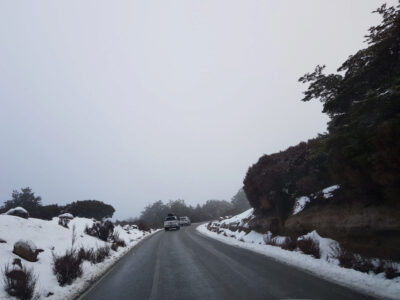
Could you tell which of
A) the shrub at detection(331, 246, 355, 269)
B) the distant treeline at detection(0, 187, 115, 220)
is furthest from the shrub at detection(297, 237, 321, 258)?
the distant treeline at detection(0, 187, 115, 220)

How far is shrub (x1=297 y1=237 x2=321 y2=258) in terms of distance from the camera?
11.1 meters

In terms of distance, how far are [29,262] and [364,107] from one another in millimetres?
12256

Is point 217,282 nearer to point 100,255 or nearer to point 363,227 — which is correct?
point 363,227

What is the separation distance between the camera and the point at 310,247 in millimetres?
11547

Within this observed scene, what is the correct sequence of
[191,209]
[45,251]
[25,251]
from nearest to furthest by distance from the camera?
[25,251] < [45,251] < [191,209]

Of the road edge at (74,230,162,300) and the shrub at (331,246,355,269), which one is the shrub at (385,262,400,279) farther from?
the road edge at (74,230,162,300)

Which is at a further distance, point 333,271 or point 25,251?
point 25,251

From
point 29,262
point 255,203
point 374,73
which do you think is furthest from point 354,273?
point 255,203

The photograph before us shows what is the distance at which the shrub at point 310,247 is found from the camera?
11128 mm

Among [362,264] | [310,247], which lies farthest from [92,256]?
[362,264]

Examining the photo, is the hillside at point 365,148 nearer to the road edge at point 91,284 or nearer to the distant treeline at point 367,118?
the distant treeline at point 367,118

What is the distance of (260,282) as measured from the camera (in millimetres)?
8352

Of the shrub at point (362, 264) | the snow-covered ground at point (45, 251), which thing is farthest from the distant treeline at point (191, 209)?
the shrub at point (362, 264)

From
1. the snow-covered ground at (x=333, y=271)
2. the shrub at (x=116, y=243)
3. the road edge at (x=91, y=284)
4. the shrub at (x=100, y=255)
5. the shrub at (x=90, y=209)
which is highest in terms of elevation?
the shrub at (x=90, y=209)
